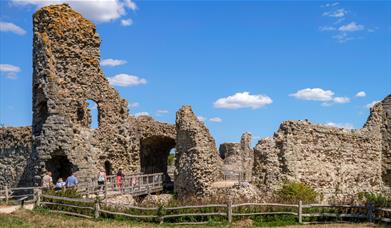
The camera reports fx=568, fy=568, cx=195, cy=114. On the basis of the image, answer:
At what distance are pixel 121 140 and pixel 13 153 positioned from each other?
323 inches

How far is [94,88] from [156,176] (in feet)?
21.6

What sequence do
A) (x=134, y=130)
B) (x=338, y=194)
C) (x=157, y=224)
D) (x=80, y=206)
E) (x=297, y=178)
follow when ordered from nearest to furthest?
(x=157, y=224) < (x=80, y=206) < (x=297, y=178) < (x=338, y=194) < (x=134, y=130)

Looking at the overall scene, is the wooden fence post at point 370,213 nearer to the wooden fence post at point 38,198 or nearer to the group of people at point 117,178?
the wooden fence post at point 38,198

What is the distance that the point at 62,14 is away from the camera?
29500 millimetres

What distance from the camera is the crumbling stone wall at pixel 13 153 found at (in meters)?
35.4

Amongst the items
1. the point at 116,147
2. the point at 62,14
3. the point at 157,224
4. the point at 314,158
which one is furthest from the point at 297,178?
the point at 62,14

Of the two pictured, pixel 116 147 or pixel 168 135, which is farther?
pixel 168 135

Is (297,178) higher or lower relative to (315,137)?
lower

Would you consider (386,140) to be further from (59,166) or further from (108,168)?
(59,166)

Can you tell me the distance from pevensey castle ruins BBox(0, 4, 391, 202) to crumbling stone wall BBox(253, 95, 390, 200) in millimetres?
44

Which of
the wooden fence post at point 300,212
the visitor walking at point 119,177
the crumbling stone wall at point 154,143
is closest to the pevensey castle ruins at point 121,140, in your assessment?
the visitor walking at point 119,177

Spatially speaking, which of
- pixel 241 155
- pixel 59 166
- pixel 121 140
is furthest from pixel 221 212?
pixel 241 155

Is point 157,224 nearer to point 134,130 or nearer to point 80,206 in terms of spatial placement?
point 80,206

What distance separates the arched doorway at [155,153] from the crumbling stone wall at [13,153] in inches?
290
